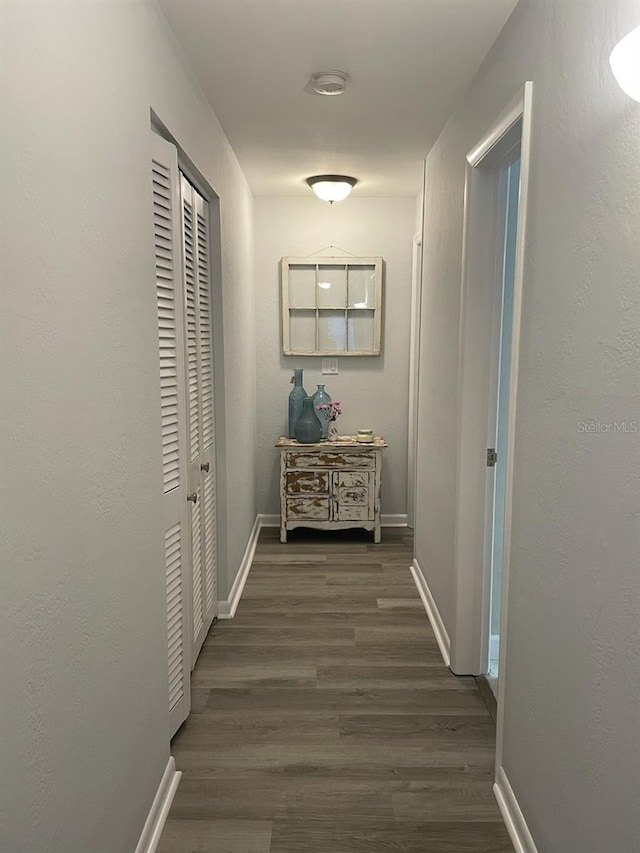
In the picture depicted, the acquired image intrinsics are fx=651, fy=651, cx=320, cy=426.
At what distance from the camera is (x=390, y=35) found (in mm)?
2104

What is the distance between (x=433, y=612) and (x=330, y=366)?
7.08 ft

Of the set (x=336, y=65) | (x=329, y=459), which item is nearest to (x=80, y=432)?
(x=336, y=65)

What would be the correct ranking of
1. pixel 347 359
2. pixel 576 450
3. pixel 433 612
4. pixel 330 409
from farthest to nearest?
pixel 347 359 → pixel 330 409 → pixel 433 612 → pixel 576 450

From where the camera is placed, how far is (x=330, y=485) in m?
4.57

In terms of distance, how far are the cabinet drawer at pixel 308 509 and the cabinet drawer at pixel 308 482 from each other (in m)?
0.06

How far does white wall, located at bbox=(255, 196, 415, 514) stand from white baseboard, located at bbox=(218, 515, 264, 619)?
527 mm

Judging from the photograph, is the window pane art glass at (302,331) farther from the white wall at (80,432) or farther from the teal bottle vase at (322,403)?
the white wall at (80,432)

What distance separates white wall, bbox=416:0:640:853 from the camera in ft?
4.06

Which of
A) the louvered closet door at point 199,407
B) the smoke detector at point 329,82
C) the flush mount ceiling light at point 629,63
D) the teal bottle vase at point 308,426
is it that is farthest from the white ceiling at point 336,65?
the teal bottle vase at point 308,426

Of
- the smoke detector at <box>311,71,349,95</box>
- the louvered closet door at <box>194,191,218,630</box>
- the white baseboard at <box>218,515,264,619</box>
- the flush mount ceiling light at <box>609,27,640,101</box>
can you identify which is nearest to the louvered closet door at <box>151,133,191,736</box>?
the louvered closet door at <box>194,191,218,630</box>

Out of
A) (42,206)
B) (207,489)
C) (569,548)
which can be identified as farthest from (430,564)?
(42,206)

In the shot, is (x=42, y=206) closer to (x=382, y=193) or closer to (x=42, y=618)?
(x=42, y=618)

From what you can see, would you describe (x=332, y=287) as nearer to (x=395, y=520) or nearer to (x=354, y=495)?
(x=354, y=495)

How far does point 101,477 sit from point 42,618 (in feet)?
1.23
